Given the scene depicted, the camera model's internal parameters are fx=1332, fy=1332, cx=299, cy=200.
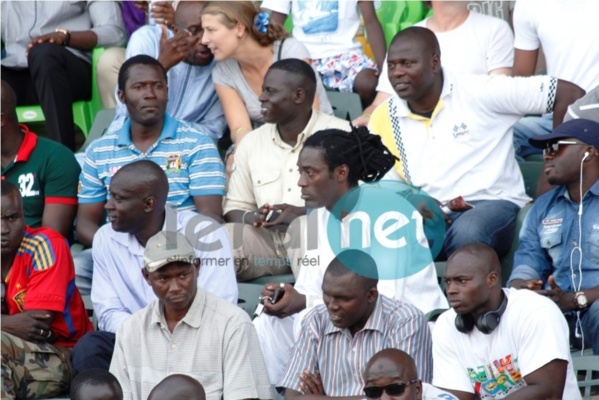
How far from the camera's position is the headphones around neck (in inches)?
209

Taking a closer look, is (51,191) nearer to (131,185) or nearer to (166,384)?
(131,185)

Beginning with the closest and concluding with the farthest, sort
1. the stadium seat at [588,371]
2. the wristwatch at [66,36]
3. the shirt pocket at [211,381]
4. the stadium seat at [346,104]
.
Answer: the stadium seat at [588,371], the shirt pocket at [211,381], the stadium seat at [346,104], the wristwatch at [66,36]

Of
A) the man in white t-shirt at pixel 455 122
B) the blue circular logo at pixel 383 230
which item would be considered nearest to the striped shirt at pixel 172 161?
the man in white t-shirt at pixel 455 122

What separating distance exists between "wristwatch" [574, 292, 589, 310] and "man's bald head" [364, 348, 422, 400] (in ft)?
3.99

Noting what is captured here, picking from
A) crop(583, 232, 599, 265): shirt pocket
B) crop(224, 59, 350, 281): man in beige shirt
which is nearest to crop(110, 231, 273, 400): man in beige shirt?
crop(224, 59, 350, 281): man in beige shirt

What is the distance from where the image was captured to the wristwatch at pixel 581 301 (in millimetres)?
5766

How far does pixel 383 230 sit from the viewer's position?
20.1 feet

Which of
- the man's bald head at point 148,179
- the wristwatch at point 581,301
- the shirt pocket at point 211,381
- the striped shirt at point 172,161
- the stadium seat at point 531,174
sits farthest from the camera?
the stadium seat at point 531,174

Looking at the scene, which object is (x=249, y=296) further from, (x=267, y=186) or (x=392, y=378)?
(x=392, y=378)

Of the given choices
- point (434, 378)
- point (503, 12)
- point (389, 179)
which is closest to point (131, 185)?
point (389, 179)

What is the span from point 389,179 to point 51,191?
6.02ft

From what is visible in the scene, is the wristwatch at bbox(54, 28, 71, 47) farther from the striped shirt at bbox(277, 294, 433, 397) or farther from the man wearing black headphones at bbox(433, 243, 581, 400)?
the man wearing black headphones at bbox(433, 243, 581, 400)

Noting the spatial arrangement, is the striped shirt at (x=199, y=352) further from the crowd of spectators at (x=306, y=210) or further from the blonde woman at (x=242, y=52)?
the blonde woman at (x=242, y=52)

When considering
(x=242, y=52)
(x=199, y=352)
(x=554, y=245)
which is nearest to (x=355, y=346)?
(x=199, y=352)
